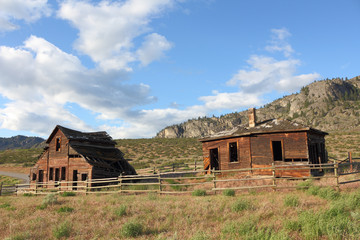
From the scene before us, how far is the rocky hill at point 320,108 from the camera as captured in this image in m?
91.7

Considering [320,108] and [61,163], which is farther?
[320,108]

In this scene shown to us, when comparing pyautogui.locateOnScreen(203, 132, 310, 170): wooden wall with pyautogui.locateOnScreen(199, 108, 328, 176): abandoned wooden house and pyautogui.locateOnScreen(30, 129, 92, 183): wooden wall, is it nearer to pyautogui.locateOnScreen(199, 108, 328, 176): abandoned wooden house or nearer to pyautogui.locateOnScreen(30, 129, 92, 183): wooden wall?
pyautogui.locateOnScreen(199, 108, 328, 176): abandoned wooden house

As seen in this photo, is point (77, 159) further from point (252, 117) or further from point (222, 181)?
point (252, 117)

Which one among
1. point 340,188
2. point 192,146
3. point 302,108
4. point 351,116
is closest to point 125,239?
point 340,188

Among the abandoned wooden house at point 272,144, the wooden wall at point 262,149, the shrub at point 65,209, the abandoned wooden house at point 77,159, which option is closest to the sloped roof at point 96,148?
the abandoned wooden house at point 77,159

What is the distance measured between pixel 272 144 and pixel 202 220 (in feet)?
39.5

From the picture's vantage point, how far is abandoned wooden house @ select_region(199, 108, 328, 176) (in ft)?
57.8

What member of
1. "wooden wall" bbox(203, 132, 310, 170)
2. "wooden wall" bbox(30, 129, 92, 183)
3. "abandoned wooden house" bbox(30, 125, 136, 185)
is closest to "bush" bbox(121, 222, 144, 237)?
"wooden wall" bbox(203, 132, 310, 170)

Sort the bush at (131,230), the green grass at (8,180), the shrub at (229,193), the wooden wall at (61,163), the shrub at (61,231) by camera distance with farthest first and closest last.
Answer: the green grass at (8,180) < the wooden wall at (61,163) < the shrub at (229,193) < the shrub at (61,231) < the bush at (131,230)

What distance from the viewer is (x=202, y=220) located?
845 centimetres

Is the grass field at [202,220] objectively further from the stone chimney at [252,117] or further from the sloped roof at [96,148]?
the sloped roof at [96,148]

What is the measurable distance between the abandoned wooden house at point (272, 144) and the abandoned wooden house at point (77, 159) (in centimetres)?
990

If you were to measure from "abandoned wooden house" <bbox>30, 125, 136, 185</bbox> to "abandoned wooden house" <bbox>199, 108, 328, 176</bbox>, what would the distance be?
990 cm

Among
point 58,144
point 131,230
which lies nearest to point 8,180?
point 58,144
